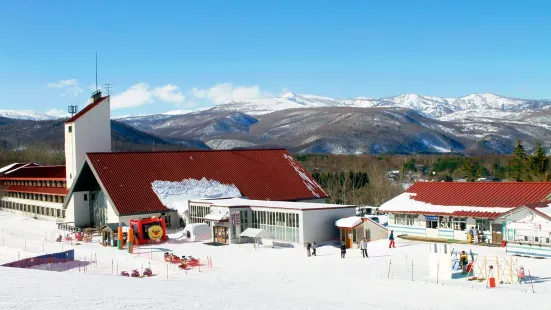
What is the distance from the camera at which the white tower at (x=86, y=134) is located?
4941cm

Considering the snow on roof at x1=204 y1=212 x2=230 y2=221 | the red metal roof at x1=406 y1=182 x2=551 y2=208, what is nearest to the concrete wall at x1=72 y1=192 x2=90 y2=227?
the snow on roof at x1=204 y1=212 x2=230 y2=221

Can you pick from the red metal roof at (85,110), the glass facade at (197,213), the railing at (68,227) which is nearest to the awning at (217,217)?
the glass facade at (197,213)

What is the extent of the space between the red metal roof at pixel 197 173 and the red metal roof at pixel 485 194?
12366 mm

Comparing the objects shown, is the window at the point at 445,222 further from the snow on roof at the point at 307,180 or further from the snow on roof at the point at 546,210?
the snow on roof at the point at 307,180

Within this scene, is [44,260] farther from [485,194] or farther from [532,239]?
[485,194]

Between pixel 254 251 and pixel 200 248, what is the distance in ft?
11.3

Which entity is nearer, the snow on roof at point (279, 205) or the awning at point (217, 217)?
the snow on roof at point (279, 205)

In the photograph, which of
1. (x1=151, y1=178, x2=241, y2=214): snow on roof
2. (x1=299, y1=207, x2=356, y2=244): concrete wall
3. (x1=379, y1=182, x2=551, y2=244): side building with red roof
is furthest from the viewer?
(x1=151, y1=178, x2=241, y2=214): snow on roof

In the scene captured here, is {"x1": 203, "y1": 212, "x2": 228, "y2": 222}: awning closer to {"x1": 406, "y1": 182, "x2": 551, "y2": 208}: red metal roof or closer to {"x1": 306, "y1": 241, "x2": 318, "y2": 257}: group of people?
{"x1": 306, "y1": 241, "x2": 318, "y2": 257}: group of people

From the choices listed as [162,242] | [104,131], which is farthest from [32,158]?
[162,242]

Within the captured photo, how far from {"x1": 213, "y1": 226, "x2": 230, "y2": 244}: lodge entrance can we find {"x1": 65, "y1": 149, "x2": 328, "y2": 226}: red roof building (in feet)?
20.0

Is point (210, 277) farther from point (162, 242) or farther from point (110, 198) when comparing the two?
point (110, 198)

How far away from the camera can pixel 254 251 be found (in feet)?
112

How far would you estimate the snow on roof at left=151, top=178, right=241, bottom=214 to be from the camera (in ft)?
143
